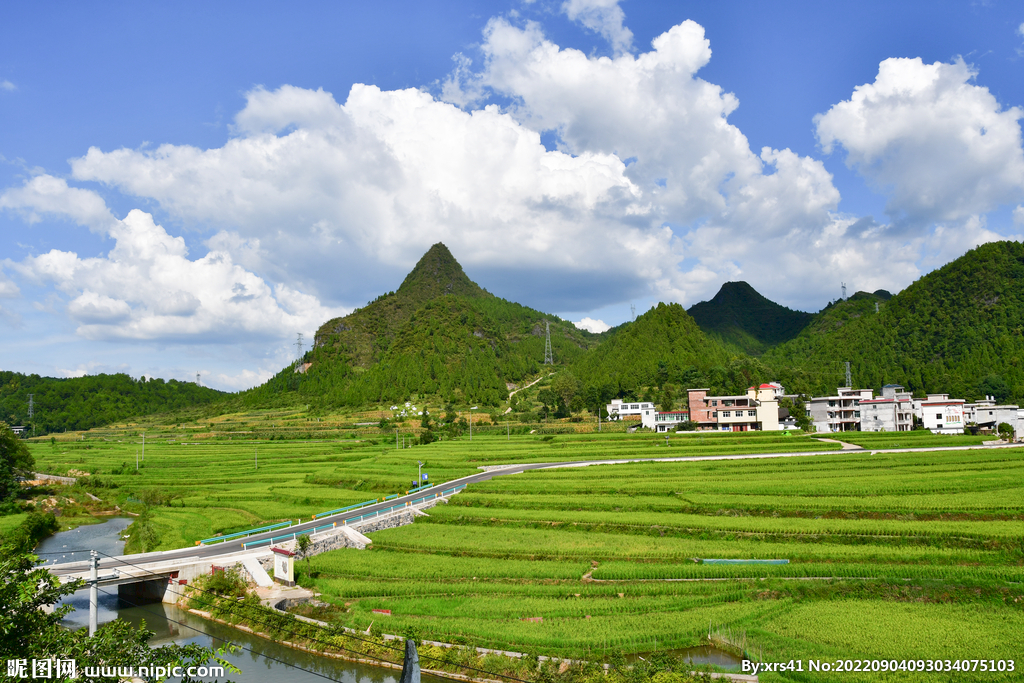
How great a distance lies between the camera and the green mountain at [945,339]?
115m

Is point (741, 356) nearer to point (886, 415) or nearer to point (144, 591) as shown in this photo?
point (886, 415)

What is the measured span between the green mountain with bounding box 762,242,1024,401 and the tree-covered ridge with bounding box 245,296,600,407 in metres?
70.7

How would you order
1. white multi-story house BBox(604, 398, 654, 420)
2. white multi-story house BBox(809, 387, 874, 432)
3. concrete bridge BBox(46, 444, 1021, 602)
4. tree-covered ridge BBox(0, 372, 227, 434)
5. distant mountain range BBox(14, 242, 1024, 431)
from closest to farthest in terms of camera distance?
concrete bridge BBox(46, 444, 1021, 602) → white multi-story house BBox(809, 387, 874, 432) → white multi-story house BBox(604, 398, 654, 420) → distant mountain range BBox(14, 242, 1024, 431) → tree-covered ridge BBox(0, 372, 227, 434)

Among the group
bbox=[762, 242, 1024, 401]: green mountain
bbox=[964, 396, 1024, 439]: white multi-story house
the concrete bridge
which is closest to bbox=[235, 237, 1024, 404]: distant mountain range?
bbox=[762, 242, 1024, 401]: green mountain

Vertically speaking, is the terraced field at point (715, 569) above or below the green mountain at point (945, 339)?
below

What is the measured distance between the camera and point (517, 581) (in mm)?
28875

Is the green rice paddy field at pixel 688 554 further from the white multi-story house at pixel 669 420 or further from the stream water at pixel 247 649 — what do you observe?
the white multi-story house at pixel 669 420

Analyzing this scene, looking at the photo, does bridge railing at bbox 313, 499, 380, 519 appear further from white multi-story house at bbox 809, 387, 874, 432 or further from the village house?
white multi-story house at bbox 809, 387, 874, 432

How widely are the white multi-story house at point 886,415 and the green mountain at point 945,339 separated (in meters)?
31.2

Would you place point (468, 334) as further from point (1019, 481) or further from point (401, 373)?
point (1019, 481)

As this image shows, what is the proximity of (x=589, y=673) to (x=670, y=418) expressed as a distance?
6862 cm

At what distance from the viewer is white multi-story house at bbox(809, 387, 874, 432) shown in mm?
83438

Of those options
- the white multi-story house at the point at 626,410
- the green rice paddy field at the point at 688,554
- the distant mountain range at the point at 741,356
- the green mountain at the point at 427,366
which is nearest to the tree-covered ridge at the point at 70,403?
the green mountain at the point at 427,366

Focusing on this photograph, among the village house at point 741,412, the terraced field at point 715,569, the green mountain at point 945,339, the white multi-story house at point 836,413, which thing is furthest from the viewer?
the green mountain at point 945,339
